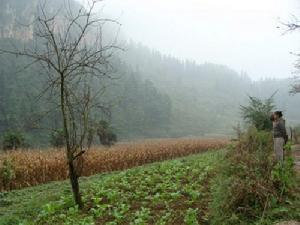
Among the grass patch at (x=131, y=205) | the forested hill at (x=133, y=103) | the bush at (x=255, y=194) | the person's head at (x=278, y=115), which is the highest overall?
the forested hill at (x=133, y=103)

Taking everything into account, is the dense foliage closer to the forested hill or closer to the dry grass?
the forested hill

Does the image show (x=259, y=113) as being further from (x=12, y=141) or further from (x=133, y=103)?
(x=133, y=103)

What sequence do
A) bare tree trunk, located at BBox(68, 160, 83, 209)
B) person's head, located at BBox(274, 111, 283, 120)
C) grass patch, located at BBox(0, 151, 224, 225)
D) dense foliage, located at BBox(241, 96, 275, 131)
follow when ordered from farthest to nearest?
dense foliage, located at BBox(241, 96, 275, 131) → person's head, located at BBox(274, 111, 283, 120) → bare tree trunk, located at BBox(68, 160, 83, 209) → grass patch, located at BBox(0, 151, 224, 225)

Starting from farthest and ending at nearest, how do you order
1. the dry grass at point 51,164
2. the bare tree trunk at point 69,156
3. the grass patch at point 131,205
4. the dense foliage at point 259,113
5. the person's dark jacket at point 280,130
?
the dense foliage at point 259,113
the dry grass at point 51,164
the person's dark jacket at point 280,130
the bare tree trunk at point 69,156
the grass patch at point 131,205

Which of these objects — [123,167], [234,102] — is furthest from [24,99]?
[234,102]

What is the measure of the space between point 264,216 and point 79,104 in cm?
543

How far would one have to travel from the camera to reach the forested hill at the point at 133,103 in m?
56.6

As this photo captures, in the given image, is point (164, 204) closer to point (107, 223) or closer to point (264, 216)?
point (107, 223)

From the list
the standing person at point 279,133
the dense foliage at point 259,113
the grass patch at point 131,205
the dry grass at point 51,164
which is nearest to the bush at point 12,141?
the dry grass at point 51,164

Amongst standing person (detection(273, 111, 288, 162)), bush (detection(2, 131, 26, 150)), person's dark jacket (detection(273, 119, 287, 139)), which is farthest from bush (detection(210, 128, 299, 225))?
bush (detection(2, 131, 26, 150))

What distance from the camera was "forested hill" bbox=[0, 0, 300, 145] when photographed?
56.6m

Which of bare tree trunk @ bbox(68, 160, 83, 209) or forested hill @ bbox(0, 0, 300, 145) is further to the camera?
forested hill @ bbox(0, 0, 300, 145)

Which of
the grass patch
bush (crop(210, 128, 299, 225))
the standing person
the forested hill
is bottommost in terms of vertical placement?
the grass patch

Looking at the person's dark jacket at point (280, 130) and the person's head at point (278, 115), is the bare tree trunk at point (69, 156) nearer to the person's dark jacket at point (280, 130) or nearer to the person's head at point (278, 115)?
the person's dark jacket at point (280, 130)
